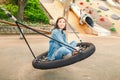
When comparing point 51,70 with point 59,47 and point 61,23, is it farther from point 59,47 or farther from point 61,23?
point 61,23

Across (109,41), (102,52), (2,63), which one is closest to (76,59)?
(2,63)

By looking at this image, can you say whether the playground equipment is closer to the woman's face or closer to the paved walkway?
the paved walkway

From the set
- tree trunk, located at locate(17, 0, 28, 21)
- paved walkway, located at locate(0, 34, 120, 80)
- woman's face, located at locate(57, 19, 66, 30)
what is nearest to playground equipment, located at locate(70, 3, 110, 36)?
tree trunk, located at locate(17, 0, 28, 21)

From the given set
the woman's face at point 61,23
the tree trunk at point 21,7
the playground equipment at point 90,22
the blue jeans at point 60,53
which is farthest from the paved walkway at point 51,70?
the playground equipment at point 90,22

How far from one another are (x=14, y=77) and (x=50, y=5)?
13.0 meters

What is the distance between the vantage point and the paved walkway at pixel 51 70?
770cm

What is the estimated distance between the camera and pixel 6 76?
7508mm

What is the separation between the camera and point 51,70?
324 inches

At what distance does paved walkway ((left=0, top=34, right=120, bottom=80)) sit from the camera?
7703 mm

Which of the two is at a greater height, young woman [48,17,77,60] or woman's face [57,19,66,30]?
woman's face [57,19,66,30]

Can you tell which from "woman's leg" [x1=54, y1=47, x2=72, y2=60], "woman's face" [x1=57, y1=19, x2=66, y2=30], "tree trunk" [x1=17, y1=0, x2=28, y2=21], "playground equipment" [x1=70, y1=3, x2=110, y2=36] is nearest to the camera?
"woman's leg" [x1=54, y1=47, x2=72, y2=60]

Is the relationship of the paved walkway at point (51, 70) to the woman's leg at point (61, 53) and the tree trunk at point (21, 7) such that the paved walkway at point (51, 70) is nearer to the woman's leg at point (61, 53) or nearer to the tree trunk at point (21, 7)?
the woman's leg at point (61, 53)

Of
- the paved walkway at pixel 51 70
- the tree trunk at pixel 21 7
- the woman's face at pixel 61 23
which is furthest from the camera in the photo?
the tree trunk at pixel 21 7

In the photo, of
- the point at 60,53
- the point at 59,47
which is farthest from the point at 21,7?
the point at 60,53
